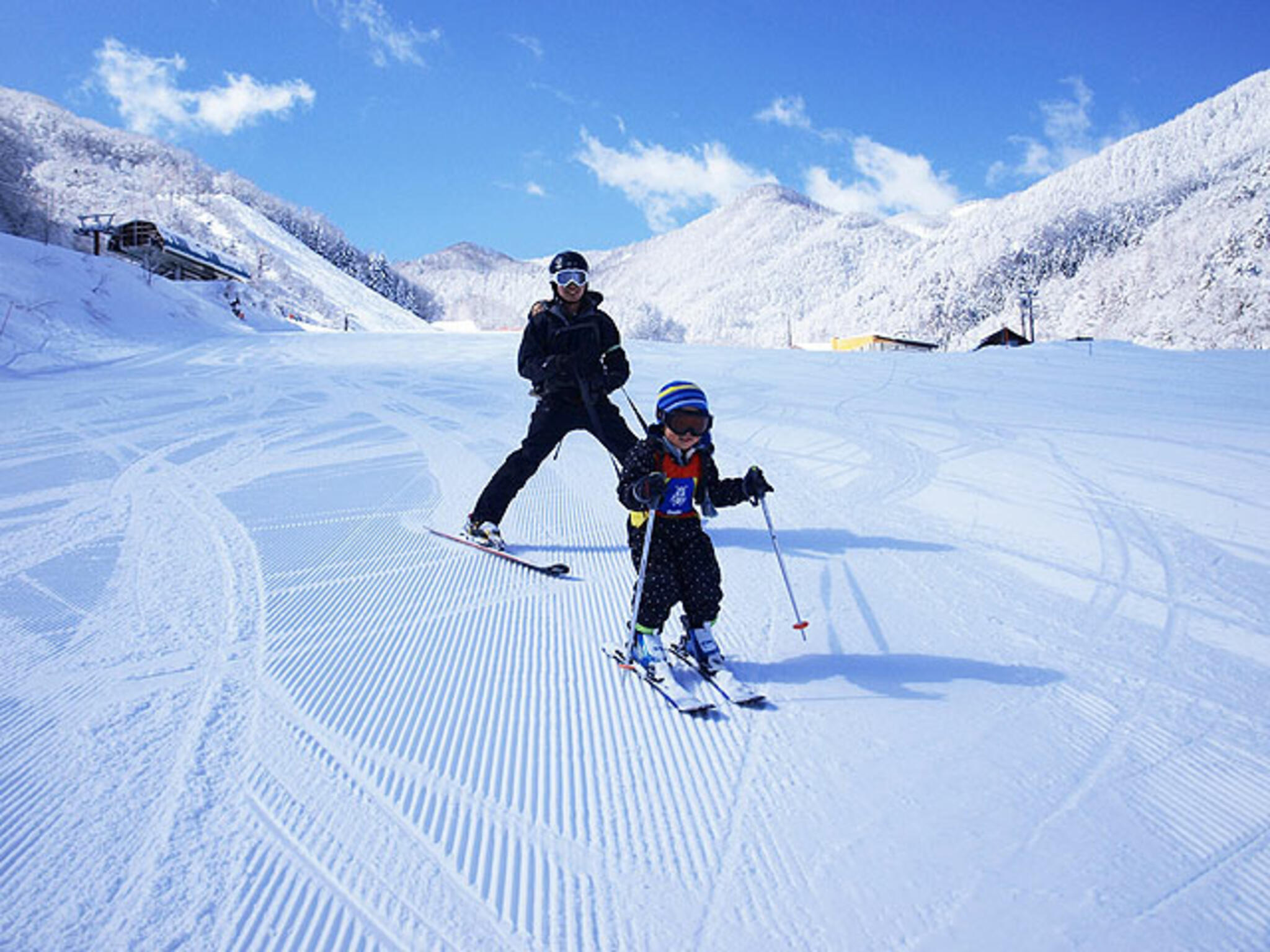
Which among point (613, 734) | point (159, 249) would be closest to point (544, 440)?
point (613, 734)

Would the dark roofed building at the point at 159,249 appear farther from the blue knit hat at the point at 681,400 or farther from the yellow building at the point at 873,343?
the yellow building at the point at 873,343

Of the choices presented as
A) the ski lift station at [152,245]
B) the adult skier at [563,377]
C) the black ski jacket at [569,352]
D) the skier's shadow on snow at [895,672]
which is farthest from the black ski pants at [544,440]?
the ski lift station at [152,245]

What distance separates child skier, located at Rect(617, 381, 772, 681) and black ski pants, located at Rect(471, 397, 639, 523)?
5.32 ft

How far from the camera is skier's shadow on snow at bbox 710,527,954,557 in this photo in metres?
4.61

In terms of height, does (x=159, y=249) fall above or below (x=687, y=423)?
above

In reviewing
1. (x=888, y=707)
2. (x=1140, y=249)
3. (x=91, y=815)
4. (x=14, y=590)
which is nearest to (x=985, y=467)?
(x=888, y=707)

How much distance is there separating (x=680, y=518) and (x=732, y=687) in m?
0.79

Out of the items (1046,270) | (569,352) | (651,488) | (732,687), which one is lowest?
(732,687)

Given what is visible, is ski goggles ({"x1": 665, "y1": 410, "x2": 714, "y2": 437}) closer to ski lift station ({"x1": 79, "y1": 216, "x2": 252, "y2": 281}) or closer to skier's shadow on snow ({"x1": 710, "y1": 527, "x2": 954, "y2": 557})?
skier's shadow on snow ({"x1": 710, "y1": 527, "x2": 954, "y2": 557})

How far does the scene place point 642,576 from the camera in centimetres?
299

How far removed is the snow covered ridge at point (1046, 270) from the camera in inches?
2793

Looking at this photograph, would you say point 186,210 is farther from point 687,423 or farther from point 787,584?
point 787,584

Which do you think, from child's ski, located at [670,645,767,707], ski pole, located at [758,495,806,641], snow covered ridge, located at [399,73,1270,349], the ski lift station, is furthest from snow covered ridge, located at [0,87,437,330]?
child's ski, located at [670,645,767,707]

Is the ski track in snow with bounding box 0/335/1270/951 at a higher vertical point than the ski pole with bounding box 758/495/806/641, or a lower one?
lower
